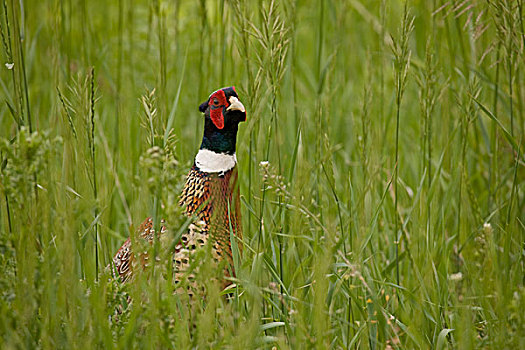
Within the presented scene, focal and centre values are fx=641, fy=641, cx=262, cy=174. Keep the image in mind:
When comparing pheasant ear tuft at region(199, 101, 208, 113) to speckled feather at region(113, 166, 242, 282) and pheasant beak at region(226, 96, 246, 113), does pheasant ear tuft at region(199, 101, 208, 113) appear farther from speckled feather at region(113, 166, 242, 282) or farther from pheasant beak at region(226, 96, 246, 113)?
speckled feather at region(113, 166, 242, 282)

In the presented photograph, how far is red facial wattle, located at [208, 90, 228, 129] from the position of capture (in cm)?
217

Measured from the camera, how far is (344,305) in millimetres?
2131

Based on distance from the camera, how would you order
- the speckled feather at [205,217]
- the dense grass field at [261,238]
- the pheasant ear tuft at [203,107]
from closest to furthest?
the dense grass field at [261,238], the speckled feather at [205,217], the pheasant ear tuft at [203,107]

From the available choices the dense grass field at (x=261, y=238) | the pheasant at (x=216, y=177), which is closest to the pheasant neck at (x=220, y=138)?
the pheasant at (x=216, y=177)

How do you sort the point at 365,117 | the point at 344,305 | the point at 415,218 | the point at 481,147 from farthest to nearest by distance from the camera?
the point at 481,147, the point at 344,305, the point at 365,117, the point at 415,218

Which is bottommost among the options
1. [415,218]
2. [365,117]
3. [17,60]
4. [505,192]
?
[505,192]

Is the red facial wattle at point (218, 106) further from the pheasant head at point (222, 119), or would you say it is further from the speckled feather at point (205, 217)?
the speckled feather at point (205, 217)

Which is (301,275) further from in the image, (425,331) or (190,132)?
(190,132)

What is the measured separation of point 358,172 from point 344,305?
1215mm

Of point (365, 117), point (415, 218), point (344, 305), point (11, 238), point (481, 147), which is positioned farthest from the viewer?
point (481, 147)

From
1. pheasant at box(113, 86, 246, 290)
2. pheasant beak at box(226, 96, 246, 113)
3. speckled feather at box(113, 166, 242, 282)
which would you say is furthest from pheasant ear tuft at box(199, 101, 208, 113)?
speckled feather at box(113, 166, 242, 282)

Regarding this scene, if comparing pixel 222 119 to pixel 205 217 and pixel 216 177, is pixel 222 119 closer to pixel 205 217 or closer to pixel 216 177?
pixel 216 177

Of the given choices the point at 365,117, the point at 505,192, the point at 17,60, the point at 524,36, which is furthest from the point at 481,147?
the point at 17,60

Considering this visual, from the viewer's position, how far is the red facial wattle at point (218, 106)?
7.11 feet
